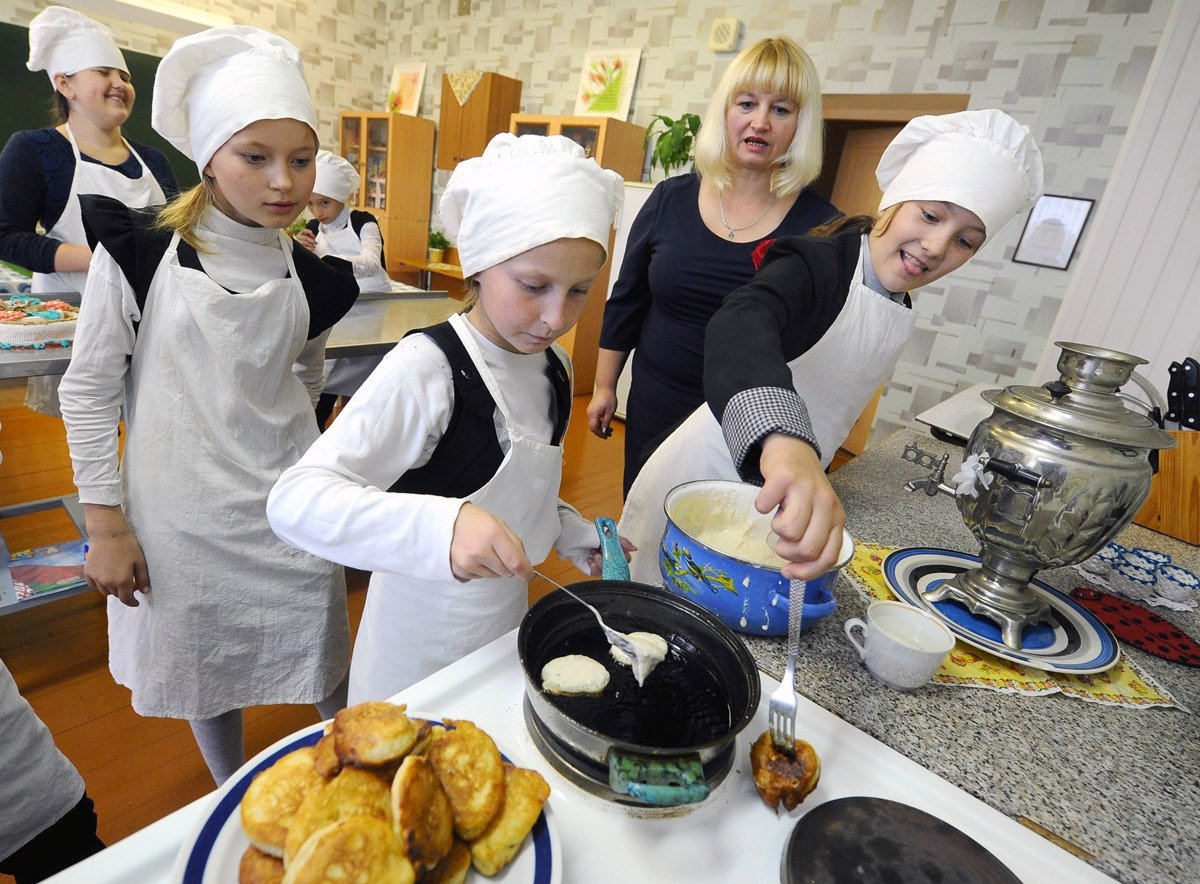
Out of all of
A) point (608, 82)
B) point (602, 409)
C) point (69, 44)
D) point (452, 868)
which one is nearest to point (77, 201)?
point (69, 44)

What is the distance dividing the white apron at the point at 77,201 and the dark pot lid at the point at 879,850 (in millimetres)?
2166

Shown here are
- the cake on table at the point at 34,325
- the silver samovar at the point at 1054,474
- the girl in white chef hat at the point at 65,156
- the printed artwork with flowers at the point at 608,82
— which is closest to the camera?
the silver samovar at the point at 1054,474

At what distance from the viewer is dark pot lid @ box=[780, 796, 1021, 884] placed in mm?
533

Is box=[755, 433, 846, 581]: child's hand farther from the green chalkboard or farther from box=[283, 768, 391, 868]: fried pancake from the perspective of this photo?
the green chalkboard

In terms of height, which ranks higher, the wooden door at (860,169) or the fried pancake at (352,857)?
the wooden door at (860,169)

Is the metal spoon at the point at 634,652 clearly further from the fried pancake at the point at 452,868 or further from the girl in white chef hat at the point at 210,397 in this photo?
the girl in white chef hat at the point at 210,397

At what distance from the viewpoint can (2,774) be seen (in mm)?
798

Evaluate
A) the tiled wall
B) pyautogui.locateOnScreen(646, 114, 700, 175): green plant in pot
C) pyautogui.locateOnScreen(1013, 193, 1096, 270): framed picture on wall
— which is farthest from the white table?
pyautogui.locateOnScreen(646, 114, 700, 175): green plant in pot

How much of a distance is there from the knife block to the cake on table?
9.17ft

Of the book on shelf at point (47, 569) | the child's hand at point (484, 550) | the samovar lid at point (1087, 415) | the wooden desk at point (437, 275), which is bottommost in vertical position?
the book on shelf at point (47, 569)

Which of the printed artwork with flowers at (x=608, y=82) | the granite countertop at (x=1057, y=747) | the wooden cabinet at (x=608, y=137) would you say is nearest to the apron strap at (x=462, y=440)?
the granite countertop at (x=1057, y=747)

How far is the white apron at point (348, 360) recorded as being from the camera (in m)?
2.38

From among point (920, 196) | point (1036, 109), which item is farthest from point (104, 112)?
point (1036, 109)

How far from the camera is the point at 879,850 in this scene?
21.9 inches
